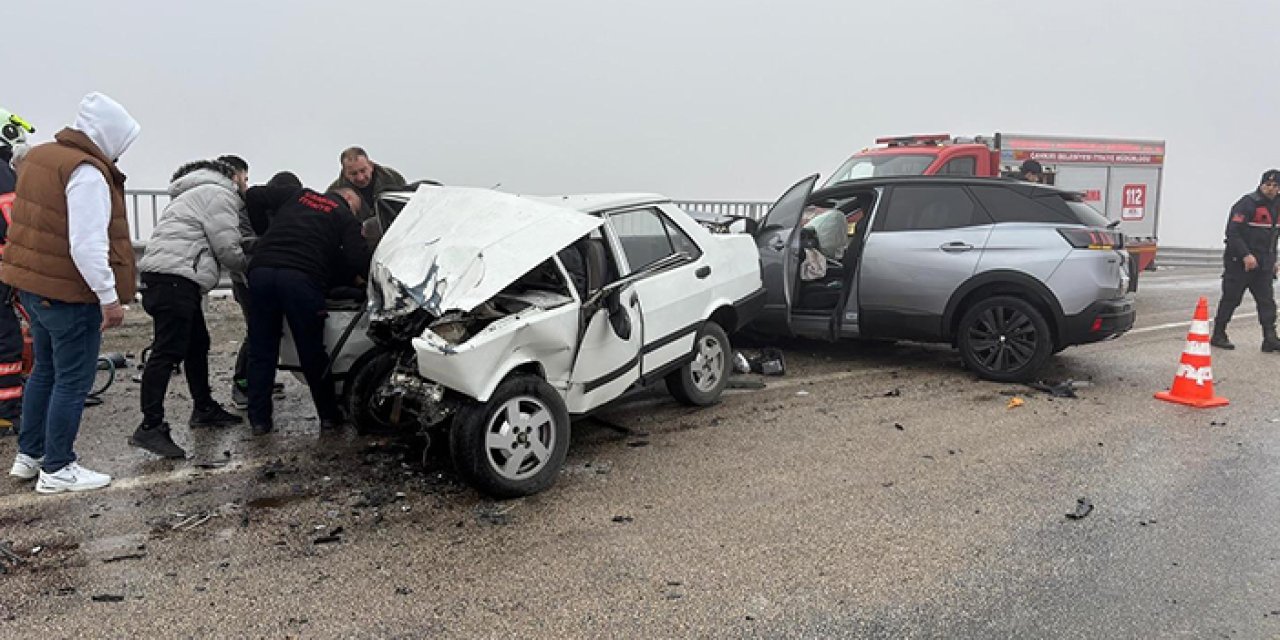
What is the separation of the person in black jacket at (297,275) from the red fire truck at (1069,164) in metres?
7.84

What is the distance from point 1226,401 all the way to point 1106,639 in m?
4.11

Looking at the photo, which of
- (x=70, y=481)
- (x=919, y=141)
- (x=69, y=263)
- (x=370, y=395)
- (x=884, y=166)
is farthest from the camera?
(x=919, y=141)

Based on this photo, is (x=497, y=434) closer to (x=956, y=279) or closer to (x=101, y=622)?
(x=101, y=622)

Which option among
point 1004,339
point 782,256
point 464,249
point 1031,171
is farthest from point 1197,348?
point 1031,171

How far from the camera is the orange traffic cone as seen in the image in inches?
232

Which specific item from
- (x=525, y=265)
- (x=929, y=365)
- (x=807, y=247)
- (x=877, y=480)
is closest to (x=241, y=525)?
(x=525, y=265)

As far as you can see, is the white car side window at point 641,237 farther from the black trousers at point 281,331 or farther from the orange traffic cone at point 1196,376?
the orange traffic cone at point 1196,376

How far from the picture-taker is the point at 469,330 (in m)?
4.00

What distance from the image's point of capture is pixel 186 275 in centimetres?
470

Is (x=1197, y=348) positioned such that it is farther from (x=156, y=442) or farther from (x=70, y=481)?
(x=70, y=481)

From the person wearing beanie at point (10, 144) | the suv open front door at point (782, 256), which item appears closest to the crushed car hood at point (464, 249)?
the person wearing beanie at point (10, 144)

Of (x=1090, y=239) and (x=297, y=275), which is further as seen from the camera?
(x=1090, y=239)

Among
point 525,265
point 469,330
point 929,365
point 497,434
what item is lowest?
point 929,365

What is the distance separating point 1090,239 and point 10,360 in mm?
7341
